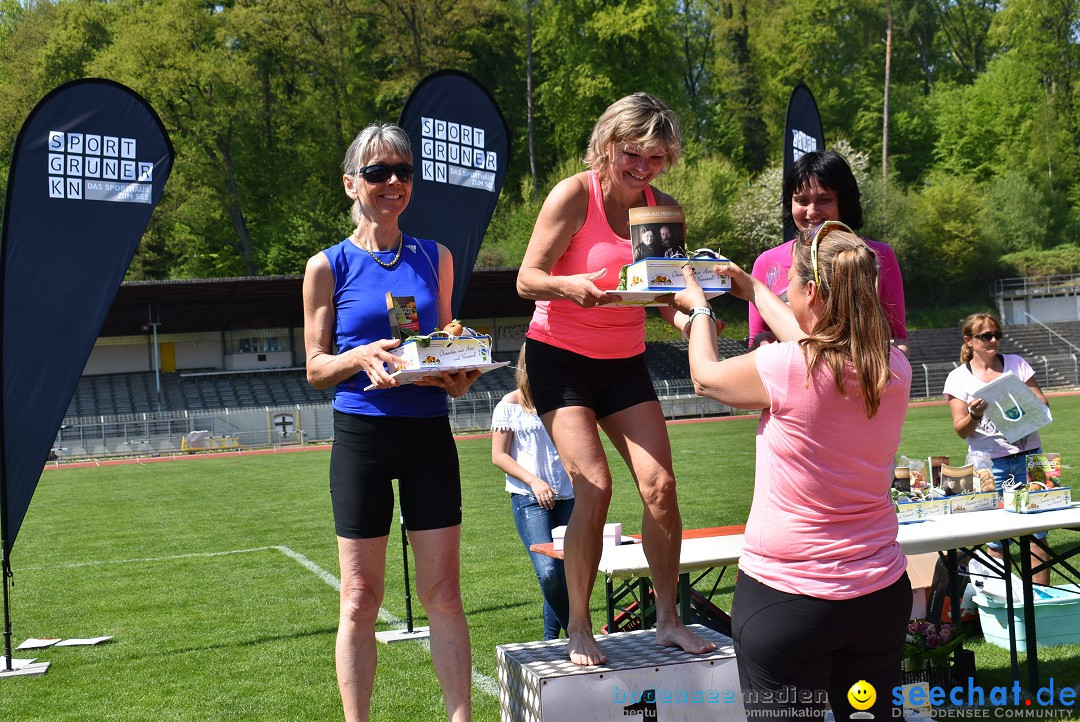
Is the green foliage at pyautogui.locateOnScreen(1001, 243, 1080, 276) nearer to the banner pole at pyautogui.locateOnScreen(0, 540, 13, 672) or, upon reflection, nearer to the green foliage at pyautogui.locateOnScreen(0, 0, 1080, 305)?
the green foliage at pyautogui.locateOnScreen(0, 0, 1080, 305)

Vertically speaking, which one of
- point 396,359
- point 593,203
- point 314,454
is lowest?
point 314,454

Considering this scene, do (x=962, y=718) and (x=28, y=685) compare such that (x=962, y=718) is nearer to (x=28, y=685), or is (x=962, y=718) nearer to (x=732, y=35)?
(x=28, y=685)

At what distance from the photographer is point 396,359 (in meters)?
3.55

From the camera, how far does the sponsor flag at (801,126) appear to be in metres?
9.67

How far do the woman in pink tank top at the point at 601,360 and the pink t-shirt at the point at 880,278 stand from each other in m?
0.59

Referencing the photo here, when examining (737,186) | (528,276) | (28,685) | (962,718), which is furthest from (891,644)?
(737,186)

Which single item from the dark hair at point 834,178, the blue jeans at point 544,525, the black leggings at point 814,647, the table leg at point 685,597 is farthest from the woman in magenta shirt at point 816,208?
the blue jeans at point 544,525

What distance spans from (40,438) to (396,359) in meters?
3.73

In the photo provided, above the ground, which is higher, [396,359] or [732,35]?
[732,35]

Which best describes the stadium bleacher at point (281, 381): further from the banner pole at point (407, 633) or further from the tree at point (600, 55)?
the banner pole at point (407, 633)

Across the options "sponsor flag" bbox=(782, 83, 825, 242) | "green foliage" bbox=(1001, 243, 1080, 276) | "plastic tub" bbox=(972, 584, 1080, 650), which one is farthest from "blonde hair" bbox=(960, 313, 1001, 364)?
"green foliage" bbox=(1001, 243, 1080, 276)

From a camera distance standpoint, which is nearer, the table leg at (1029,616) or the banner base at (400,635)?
the table leg at (1029,616)

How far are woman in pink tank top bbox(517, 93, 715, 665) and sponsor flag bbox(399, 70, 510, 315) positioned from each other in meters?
2.79

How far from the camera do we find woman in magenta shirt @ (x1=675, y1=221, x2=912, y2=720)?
2.83 meters
